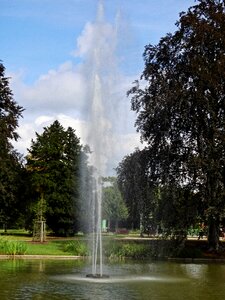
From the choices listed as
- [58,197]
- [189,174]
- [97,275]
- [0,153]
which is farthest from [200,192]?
[58,197]

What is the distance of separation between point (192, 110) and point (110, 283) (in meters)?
19.2

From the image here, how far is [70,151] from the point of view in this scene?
208 feet

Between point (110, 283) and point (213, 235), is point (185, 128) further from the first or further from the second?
point (110, 283)

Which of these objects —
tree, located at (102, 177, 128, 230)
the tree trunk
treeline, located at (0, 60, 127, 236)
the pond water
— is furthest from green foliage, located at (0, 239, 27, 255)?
tree, located at (102, 177, 128, 230)

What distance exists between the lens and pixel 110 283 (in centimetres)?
2097

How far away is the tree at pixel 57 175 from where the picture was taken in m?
59.7

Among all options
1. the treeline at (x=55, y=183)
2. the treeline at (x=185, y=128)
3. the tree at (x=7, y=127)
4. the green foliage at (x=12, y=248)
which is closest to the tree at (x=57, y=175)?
the treeline at (x=55, y=183)

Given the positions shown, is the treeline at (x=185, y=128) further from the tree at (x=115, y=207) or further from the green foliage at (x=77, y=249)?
the tree at (x=115, y=207)

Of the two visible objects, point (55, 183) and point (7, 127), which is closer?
point (7, 127)

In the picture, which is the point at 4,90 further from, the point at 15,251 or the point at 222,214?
the point at 222,214

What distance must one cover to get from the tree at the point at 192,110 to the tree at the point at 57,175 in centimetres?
2160

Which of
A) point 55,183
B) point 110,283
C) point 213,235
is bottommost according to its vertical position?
point 110,283

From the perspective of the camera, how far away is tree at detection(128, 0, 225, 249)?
36281mm

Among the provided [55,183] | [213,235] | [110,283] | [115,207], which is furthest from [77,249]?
[115,207]
